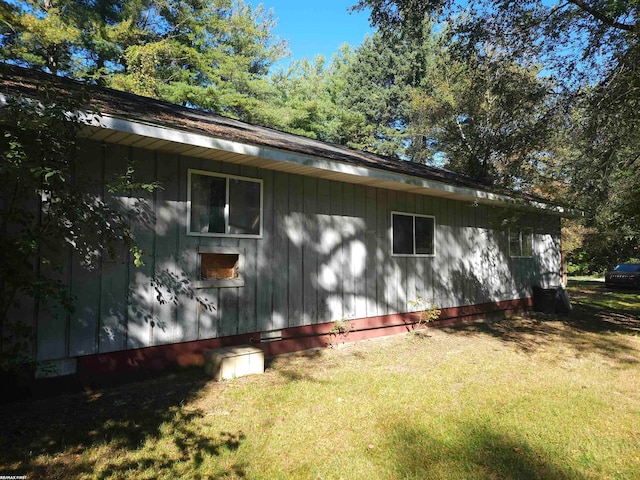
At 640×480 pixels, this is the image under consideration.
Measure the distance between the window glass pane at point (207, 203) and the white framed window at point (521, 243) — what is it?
314 inches

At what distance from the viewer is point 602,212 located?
27.0ft

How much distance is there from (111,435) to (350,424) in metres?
2.02

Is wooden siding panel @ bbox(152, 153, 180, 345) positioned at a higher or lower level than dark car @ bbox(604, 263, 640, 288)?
higher

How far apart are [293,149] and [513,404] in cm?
407

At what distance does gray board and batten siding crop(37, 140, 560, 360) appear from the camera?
14.6 feet

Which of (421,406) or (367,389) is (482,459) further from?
(367,389)

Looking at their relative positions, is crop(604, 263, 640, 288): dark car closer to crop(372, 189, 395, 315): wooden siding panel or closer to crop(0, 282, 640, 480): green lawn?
crop(0, 282, 640, 480): green lawn


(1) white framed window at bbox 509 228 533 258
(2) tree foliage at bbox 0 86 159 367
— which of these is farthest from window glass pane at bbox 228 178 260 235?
(1) white framed window at bbox 509 228 533 258

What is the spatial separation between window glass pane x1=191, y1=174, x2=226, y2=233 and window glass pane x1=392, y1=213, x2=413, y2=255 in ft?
11.9

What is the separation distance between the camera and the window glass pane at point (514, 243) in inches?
409

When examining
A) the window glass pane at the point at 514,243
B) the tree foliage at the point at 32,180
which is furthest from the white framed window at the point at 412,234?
the tree foliage at the point at 32,180

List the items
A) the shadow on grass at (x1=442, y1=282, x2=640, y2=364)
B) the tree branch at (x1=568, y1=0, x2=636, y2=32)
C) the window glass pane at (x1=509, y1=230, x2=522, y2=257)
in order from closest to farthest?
the tree branch at (x1=568, y1=0, x2=636, y2=32), the shadow on grass at (x1=442, y1=282, x2=640, y2=364), the window glass pane at (x1=509, y1=230, x2=522, y2=257)

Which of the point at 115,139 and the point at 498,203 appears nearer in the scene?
the point at 115,139

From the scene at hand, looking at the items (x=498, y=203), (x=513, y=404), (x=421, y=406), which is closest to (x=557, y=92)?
(x=498, y=203)
